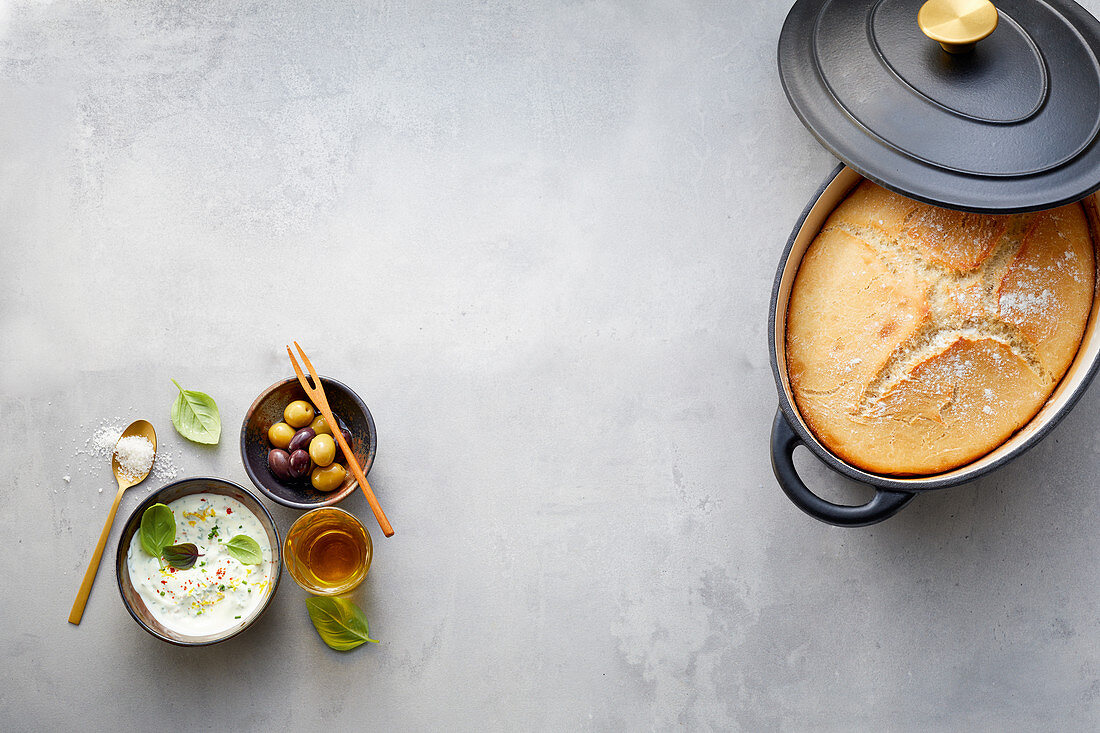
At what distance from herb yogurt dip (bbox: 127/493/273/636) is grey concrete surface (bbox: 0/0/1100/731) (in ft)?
0.33

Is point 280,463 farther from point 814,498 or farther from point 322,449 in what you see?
point 814,498

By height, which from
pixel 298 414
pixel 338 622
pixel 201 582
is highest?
pixel 298 414

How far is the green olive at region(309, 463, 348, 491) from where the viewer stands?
1.49 meters

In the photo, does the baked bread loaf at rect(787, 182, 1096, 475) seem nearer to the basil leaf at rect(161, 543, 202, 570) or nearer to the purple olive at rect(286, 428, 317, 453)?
the purple olive at rect(286, 428, 317, 453)

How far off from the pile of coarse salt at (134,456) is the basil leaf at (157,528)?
149 millimetres

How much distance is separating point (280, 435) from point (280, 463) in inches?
2.3

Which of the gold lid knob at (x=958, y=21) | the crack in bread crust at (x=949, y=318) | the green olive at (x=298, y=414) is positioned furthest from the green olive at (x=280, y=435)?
the gold lid knob at (x=958, y=21)

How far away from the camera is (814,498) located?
1.33 metres

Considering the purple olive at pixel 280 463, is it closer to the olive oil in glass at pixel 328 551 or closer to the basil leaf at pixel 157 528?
the olive oil in glass at pixel 328 551

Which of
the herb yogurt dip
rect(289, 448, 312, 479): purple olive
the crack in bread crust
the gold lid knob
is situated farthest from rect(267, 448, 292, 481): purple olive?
the gold lid knob

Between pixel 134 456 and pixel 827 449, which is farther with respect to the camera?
pixel 134 456

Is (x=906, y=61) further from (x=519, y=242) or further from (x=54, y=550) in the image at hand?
(x=54, y=550)

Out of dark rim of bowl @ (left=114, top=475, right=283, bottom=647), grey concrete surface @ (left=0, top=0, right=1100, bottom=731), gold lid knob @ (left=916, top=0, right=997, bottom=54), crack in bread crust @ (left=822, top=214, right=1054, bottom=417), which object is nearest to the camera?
gold lid knob @ (left=916, top=0, right=997, bottom=54)

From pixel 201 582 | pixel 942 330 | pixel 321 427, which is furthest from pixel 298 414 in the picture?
pixel 942 330
